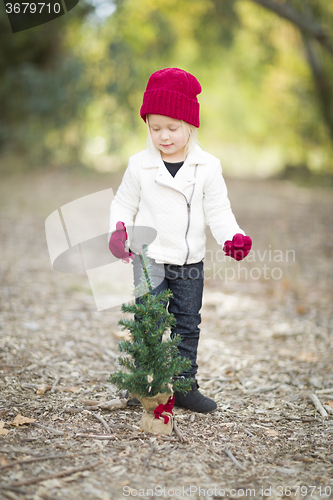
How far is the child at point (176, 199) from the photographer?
2070 millimetres

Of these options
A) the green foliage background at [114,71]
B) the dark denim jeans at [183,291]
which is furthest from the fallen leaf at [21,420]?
the green foliage background at [114,71]

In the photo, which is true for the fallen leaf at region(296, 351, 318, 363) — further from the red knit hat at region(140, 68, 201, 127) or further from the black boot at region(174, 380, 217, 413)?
the red knit hat at region(140, 68, 201, 127)

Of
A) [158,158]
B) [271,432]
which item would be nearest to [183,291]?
[158,158]

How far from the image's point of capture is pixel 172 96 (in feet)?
6.69

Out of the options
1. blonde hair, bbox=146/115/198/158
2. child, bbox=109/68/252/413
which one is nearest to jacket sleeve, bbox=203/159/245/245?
child, bbox=109/68/252/413

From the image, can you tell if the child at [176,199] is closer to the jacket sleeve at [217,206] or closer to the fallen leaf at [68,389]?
the jacket sleeve at [217,206]

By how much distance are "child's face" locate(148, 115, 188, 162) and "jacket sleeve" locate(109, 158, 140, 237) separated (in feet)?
0.60

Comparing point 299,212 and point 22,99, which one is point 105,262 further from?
point 22,99

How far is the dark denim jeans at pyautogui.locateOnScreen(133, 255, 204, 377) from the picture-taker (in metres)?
2.24

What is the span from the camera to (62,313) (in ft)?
12.7

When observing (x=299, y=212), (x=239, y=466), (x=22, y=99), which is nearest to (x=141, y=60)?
(x=22, y=99)

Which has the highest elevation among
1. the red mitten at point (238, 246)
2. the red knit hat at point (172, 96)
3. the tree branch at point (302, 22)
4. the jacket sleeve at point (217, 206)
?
the tree branch at point (302, 22)

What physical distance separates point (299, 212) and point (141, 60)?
4960 millimetres

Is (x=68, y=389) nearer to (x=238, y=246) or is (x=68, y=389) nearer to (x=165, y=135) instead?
(x=238, y=246)
